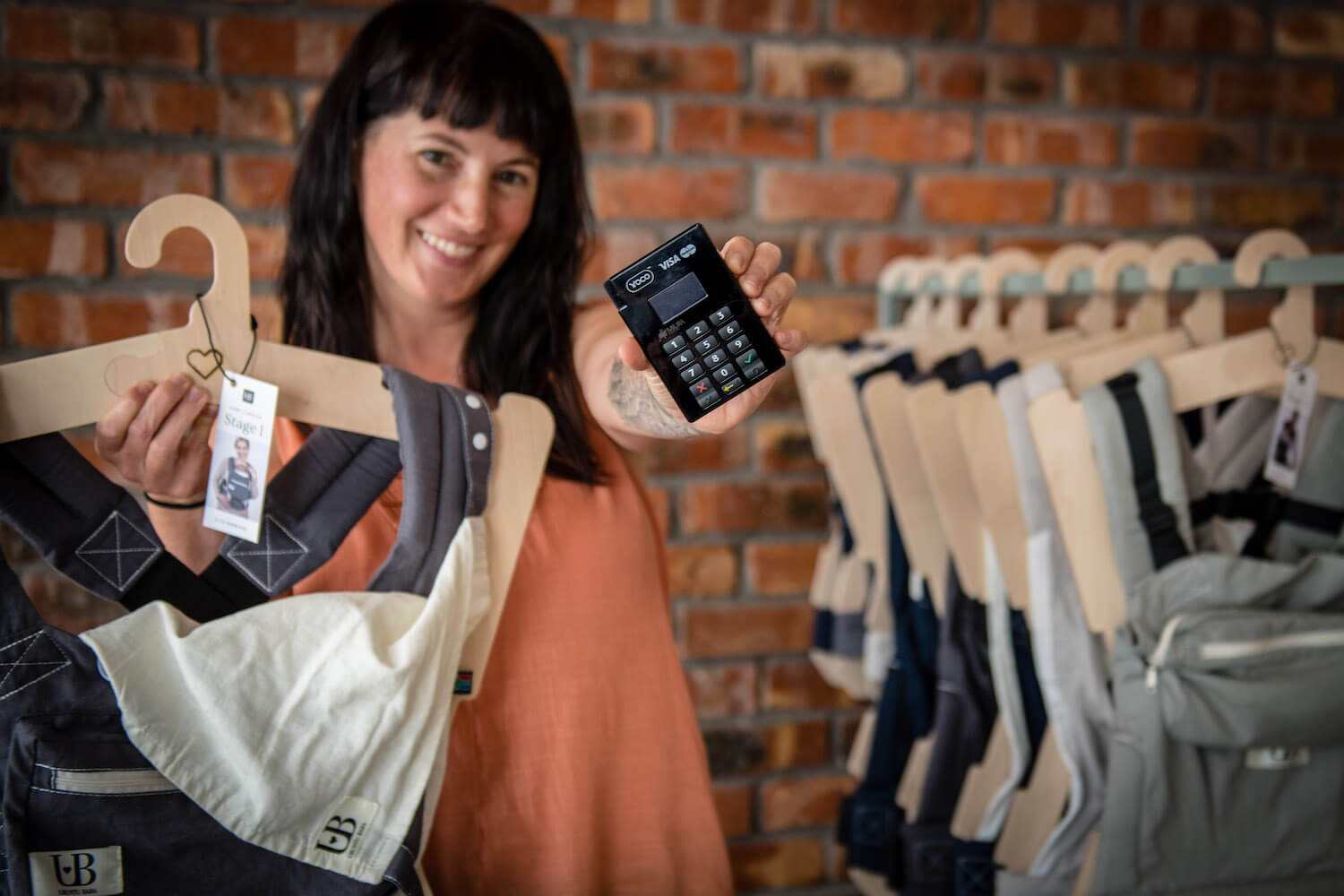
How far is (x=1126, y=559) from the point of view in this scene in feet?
2.63

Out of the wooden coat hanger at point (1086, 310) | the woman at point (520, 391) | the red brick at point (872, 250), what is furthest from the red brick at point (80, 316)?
the wooden coat hanger at point (1086, 310)

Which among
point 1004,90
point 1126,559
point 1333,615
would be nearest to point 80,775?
point 1126,559

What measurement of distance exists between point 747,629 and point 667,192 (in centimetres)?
65

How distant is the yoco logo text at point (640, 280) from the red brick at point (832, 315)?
823 mm

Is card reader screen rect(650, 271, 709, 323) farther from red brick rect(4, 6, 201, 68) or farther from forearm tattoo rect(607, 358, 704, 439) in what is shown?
red brick rect(4, 6, 201, 68)

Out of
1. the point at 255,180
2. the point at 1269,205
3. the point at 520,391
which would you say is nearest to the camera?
the point at 520,391

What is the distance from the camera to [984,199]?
1438mm

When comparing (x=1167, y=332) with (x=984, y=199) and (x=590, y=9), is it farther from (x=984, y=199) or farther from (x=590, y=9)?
(x=590, y=9)


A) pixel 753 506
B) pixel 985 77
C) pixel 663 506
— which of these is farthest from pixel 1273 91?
pixel 663 506

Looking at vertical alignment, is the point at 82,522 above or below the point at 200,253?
below

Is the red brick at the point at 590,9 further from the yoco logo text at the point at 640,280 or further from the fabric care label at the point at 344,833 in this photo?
the fabric care label at the point at 344,833

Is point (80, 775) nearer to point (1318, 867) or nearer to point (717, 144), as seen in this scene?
point (1318, 867)

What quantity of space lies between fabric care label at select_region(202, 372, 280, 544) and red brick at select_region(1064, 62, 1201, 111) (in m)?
1.32

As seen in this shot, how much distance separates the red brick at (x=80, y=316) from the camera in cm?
115
